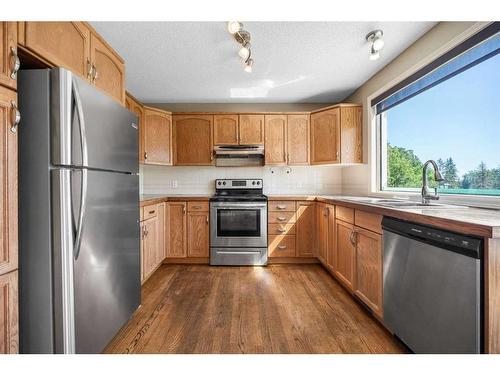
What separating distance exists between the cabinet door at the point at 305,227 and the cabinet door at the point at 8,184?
2.79 m

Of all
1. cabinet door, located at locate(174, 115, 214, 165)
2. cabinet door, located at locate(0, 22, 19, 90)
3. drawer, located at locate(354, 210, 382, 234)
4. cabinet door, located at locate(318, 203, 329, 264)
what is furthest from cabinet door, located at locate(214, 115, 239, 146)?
cabinet door, located at locate(0, 22, 19, 90)

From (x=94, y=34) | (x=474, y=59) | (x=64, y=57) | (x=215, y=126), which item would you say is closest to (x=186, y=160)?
(x=215, y=126)

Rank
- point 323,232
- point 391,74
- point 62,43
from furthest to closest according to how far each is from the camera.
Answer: point 323,232 < point 391,74 < point 62,43

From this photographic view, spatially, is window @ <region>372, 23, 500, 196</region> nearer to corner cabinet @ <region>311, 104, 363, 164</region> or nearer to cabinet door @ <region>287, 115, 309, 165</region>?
corner cabinet @ <region>311, 104, 363, 164</region>

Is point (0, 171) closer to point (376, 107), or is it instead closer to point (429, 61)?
point (429, 61)

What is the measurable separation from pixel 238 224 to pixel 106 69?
2172mm

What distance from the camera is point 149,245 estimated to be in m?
2.83

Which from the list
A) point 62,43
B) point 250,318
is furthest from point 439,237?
point 62,43

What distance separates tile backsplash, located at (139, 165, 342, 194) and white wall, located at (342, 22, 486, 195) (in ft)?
0.90

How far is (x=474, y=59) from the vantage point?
1.76 meters

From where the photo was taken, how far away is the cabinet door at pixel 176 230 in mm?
3402

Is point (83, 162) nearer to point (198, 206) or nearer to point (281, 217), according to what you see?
point (198, 206)

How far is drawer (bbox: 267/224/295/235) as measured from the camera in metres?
3.40

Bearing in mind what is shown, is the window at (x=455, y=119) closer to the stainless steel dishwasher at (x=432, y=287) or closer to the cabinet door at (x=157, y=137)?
the stainless steel dishwasher at (x=432, y=287)
